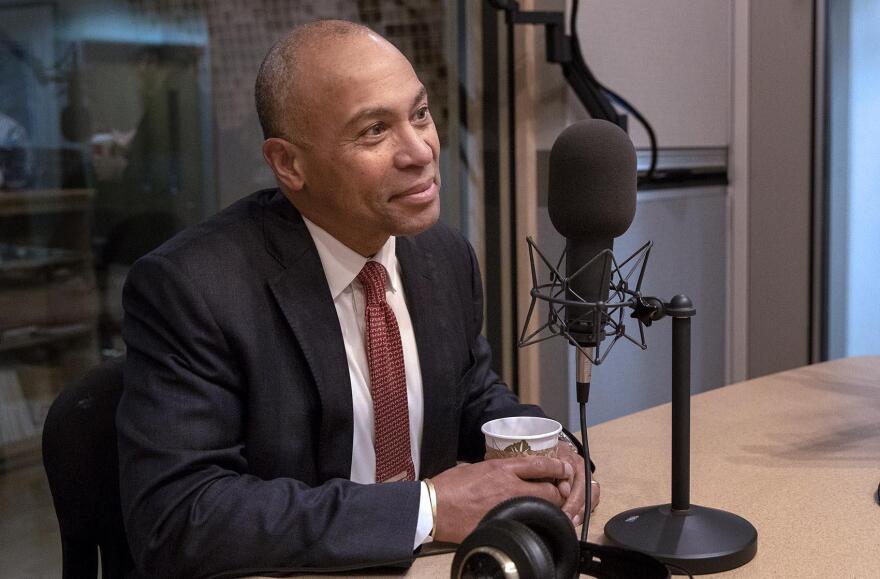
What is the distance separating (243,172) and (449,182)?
707mm

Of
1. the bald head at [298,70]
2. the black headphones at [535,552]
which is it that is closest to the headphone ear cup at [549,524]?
the black headphones at [535,552]

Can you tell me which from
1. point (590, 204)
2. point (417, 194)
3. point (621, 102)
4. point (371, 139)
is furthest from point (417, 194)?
point (621, 102)

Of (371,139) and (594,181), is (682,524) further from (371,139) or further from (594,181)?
(371,139)

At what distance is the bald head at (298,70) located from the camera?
4.34ft

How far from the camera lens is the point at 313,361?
1310 mm

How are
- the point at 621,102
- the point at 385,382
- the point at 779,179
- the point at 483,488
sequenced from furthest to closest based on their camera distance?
the point at 779,179, the point at 621,102, the point at 385,382, the point at 483,488

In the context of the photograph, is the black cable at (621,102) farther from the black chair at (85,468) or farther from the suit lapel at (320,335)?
the black chair at (85,468)

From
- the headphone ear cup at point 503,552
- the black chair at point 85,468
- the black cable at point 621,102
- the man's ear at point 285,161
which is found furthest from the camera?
the black cable at point 621,102

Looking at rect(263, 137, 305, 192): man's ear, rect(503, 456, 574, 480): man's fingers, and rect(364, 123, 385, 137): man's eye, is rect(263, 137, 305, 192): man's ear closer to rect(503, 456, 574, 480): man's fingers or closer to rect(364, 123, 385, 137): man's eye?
rect(364, 123, 385, 137): man's eye

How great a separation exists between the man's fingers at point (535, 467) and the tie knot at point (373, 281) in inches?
14.3

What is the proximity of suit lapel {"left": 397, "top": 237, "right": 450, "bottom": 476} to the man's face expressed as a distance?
0.55 ft

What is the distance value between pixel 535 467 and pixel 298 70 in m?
0.64

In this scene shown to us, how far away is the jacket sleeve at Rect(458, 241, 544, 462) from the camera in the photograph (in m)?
1.57

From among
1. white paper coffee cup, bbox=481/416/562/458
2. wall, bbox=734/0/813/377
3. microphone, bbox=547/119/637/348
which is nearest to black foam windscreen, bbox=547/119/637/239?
microphone, bbox=547/119/637/348
